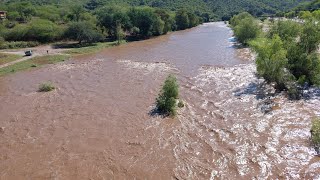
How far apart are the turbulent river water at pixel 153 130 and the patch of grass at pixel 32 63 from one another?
8.04m

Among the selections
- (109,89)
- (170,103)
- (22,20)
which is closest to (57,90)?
(109,89)

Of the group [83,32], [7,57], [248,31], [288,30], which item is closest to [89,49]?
[83,32]

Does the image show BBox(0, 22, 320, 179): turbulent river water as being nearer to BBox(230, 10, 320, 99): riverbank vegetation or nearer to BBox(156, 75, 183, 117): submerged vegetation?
BBox(156, 75, 183, 117): submerged vegetation

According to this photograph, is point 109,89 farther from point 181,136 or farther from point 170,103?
point 181,136

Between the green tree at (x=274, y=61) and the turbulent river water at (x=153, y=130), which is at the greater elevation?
the green tree at (x=274, y=61)

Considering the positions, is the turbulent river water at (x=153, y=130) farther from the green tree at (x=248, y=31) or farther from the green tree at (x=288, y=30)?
the green tree at (x=248, y=31)

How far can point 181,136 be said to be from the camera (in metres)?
21.5

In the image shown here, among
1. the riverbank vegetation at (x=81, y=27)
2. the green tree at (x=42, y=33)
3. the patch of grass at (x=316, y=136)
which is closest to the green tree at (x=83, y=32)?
the riverbank vegetation at (x=81, y=27)

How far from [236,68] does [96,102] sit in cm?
2074

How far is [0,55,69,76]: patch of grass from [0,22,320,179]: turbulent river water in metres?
8.04

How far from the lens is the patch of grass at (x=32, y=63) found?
47344 mm

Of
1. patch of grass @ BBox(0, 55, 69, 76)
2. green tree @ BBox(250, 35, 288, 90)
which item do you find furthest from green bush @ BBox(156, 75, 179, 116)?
patch of grass @ BBox(0, 55, 69, 76)

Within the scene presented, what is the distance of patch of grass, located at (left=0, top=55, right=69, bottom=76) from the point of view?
4734cm

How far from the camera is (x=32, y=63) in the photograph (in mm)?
52625
